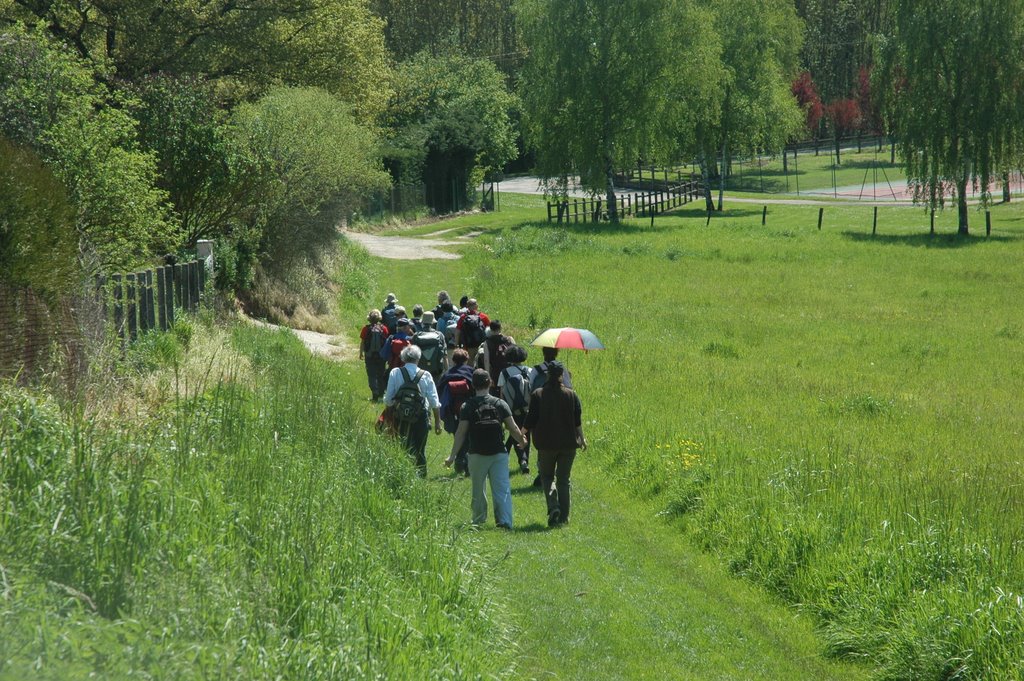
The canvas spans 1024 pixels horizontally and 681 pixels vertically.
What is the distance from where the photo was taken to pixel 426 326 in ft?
54.9

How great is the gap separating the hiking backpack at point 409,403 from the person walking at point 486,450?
84 centimetres

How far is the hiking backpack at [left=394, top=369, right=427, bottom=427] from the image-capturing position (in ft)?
38.1

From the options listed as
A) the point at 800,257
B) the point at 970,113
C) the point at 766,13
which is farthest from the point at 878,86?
the point at 766,13

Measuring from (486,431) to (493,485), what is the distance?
54 cm

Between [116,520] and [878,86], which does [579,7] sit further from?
[116,520]

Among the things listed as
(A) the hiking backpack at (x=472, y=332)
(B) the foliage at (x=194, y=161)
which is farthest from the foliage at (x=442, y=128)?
(A) the hiking backpack at (x=472, y=332)

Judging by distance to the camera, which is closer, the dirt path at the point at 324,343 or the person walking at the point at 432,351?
the person walking at the point at 432,351

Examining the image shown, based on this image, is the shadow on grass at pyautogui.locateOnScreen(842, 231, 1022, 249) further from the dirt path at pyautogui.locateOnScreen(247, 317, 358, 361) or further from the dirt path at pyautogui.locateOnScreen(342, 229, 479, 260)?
the dirt path at pyautogui.locateOnScreen(247, 317, 358, 361)

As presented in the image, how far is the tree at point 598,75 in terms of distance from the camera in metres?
53.4

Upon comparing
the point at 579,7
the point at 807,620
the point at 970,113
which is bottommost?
the point at 807,620

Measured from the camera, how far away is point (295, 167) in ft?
84.5

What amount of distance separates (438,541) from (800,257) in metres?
35.3

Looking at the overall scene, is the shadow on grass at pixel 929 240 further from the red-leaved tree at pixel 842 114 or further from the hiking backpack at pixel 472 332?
the red-leaved tree at pixel 842 114

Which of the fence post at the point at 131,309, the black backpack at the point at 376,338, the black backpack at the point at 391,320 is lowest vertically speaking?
the black backpack at the point at 376,338
